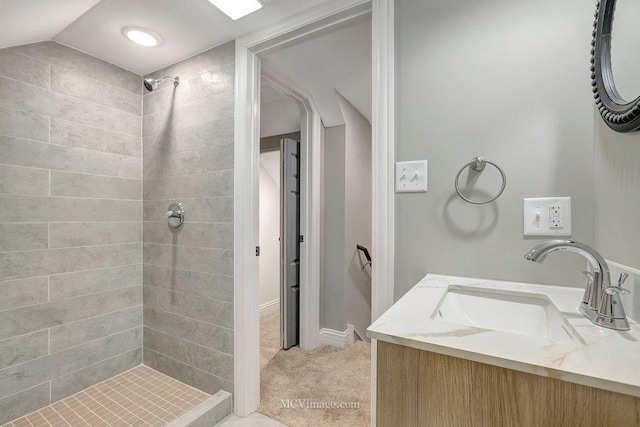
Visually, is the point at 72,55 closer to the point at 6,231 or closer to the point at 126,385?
the point at 6,231

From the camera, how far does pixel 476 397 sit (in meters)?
0.52

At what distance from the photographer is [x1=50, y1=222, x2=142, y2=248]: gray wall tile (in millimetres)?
1657

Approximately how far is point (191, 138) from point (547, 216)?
1.85 metres

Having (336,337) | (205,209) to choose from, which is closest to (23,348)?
A: (205,209)

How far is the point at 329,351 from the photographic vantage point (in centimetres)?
238

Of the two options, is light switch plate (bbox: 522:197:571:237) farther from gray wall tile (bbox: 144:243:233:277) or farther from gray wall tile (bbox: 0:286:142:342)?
gray wall tile (bbox: 0:286:142:342)

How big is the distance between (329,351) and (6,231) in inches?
86.1

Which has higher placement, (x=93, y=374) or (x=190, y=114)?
(x=190, y=114)

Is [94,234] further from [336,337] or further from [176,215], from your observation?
[336,337]

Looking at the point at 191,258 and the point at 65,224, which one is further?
the point at 191,258

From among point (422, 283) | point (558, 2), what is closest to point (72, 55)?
point (422, 283)

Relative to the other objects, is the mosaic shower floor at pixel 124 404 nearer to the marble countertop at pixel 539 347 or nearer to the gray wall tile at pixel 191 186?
the gray wall tile at pixel 191 186

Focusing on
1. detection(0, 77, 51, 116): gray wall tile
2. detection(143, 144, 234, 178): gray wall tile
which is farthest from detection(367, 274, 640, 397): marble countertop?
detection(0, 77, 51, 116): gray wall tile

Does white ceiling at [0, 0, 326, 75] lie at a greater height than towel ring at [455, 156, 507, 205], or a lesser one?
greater
